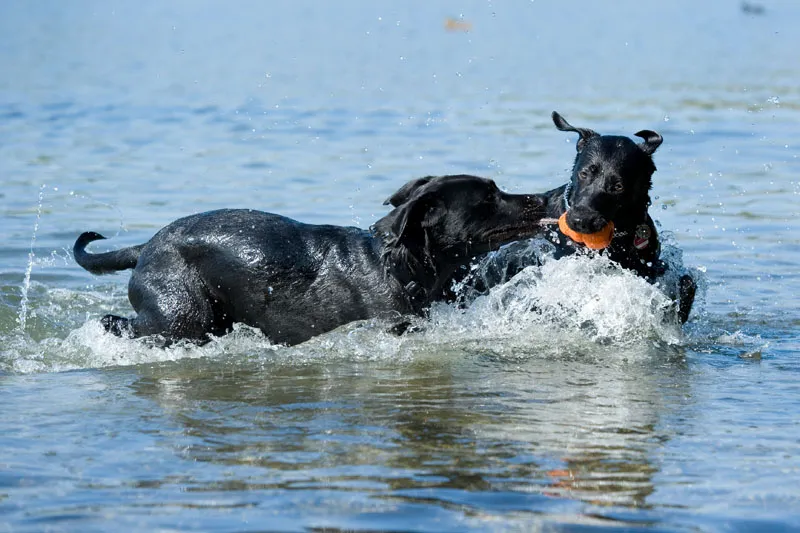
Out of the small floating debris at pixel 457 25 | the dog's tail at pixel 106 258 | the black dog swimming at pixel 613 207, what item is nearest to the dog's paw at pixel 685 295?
the black dog swimming at pixel 613 207

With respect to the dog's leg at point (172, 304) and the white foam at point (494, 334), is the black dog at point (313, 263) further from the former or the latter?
the white foam at point (494, 334)

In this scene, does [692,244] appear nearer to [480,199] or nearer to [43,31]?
[480,199]

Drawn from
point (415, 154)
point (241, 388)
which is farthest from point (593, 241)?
point (415, 154)

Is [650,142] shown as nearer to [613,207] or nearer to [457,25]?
[613,207]

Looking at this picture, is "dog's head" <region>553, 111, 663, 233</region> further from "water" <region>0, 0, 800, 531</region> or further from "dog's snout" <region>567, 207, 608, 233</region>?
"water" <region>0, 0, 800, 531</region>

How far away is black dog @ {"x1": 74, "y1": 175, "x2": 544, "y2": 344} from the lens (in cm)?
723

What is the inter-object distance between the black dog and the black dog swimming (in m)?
0.35

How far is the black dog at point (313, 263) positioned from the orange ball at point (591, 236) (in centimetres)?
A: 33

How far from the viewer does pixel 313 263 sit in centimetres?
752

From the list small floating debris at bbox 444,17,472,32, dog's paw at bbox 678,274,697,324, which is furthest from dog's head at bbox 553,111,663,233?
small floating debris at bbox 444,17,472,32

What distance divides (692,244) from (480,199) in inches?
191

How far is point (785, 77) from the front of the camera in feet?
76.2

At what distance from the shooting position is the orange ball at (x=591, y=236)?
7.65 meters

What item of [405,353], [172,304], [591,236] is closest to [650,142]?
[591,236]
